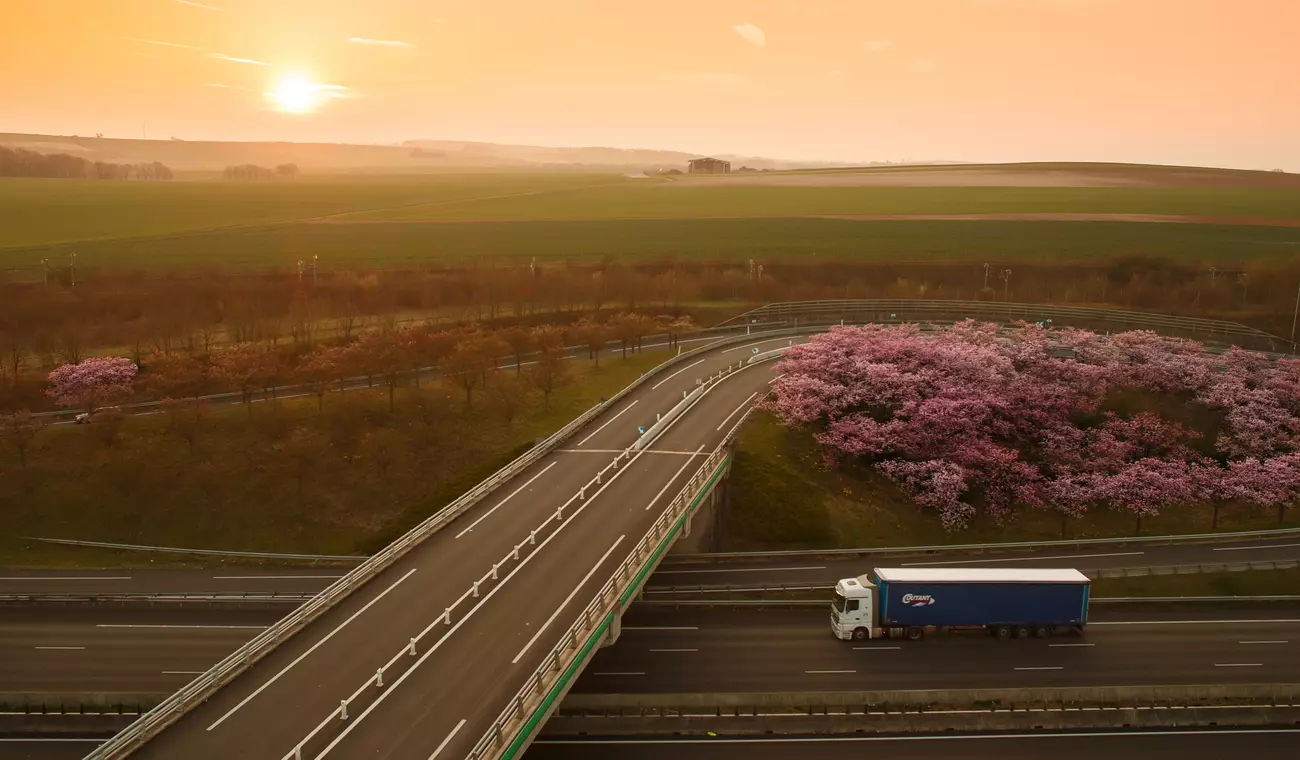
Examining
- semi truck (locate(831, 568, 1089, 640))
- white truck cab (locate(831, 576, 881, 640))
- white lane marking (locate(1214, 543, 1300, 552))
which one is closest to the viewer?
semi truck (locate(831, 568, 1089, 640))

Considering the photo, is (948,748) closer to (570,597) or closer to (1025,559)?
(570,597)

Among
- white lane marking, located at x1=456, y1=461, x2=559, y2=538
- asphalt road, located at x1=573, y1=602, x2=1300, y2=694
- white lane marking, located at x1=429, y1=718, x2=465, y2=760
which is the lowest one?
asphalt road, located at x1=573, y1=602, x2=1300, y2=694

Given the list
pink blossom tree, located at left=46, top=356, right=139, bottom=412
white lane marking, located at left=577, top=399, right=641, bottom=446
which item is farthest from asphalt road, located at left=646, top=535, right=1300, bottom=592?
pink blossom tree, located at left=46, top=356, right=139, bottom=412

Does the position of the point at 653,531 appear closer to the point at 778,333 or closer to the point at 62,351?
the point at 778,333

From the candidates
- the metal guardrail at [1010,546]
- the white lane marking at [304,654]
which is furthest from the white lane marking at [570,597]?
the metal guardrail at [1010,546]

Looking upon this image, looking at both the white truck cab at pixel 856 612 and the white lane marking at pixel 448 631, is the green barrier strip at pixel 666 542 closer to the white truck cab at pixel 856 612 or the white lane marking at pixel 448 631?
the white lane marking at pixel 448 631

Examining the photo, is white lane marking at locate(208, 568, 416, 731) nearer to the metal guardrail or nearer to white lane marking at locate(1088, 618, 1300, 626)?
the metal guardrail

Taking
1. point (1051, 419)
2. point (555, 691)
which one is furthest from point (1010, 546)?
Answer: point (555, 691)
